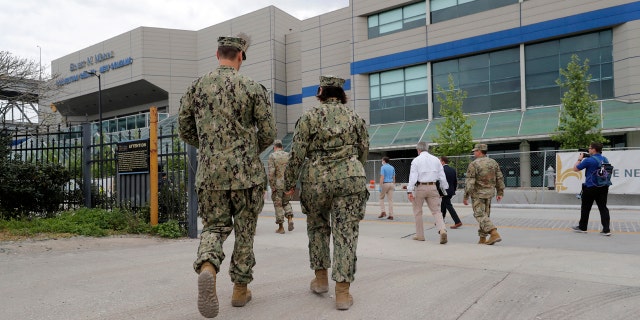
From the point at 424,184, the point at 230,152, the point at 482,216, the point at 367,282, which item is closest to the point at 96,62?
the point at 424,184

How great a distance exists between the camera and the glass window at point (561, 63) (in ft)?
78.4

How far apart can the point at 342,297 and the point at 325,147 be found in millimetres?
1279

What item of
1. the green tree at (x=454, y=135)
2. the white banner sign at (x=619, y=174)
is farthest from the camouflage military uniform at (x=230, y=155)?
the green tree at (x=454, y=135)

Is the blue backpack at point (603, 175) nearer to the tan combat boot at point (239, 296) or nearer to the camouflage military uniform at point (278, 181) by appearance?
the camouflage military uniform at point (278, 181)

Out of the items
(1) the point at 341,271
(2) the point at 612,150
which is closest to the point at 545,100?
(2) the point at 612,150

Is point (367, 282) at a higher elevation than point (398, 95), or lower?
lower

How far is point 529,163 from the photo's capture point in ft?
60.0

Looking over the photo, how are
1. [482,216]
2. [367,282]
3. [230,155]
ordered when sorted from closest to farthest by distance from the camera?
1. [230,155]
2. [367,282]
3. [482,216]

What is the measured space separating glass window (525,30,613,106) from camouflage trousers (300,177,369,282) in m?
25.0

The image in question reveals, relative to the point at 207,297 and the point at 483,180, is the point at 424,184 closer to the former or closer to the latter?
the point at 483,180

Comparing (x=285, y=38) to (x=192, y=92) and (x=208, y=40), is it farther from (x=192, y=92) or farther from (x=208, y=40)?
(x=192, y=92)

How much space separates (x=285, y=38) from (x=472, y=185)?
35.4 metres

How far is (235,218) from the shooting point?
3447mm

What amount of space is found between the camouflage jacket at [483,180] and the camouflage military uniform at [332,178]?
175 inches
